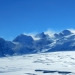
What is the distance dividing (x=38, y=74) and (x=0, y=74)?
16.5ft

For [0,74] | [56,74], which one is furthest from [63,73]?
[0,74]

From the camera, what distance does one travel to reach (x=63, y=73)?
98.4ft

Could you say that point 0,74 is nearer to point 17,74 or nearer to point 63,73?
point 17,74

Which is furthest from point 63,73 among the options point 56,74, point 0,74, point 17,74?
point 0,74

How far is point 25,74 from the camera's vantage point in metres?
29.3

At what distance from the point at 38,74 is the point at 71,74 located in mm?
4263

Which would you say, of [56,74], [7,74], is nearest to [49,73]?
[56,74]

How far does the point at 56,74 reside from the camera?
2917 cm

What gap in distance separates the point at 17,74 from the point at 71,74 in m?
6.98

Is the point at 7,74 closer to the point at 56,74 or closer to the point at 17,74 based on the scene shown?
the point at 17,74

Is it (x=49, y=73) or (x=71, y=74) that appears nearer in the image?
(x=71, y=74)

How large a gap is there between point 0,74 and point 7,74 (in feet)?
3.01

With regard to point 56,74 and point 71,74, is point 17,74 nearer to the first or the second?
point 56,74

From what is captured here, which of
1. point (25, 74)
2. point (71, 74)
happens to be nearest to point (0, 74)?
point (25, 74)
